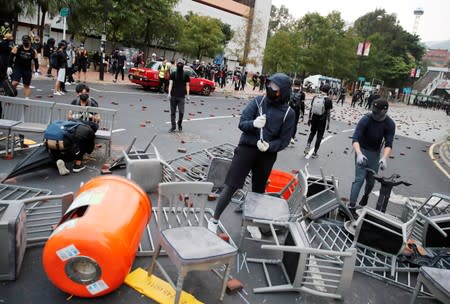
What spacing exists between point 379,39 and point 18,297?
229ft

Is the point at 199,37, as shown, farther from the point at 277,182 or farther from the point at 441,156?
the point at 277,182

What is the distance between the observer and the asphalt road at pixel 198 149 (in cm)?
335

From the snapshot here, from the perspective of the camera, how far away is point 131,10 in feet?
82.7

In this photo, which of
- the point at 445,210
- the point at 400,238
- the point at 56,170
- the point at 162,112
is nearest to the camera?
the point at 400,238

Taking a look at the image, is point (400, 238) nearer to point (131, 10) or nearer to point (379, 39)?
point (131, 10)

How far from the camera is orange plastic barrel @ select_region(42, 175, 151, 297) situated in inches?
114

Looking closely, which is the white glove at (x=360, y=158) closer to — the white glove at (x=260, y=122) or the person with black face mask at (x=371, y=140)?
the person with black face mask at (x=371, y=140)

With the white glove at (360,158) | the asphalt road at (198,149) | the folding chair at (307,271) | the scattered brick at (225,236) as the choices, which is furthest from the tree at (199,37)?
the folding chair at (307,271)

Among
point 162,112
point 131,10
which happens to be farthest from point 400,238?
point 131,10

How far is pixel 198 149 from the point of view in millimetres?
8750

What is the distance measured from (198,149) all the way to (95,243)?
19.5 ft

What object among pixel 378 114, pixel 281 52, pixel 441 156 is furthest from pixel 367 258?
pixel 281 52

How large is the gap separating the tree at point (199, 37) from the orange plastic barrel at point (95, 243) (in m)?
36.8

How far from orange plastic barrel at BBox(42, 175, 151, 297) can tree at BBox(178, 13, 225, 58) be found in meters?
36.8
